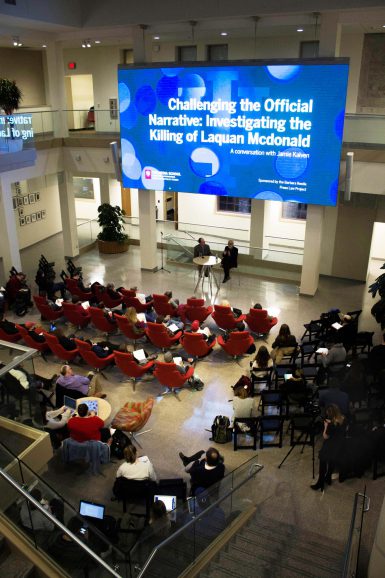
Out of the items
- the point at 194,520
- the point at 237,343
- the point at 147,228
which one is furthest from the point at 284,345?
the point at 147,228

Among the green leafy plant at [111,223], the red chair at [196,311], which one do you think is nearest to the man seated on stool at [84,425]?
the red chair at [196,311]

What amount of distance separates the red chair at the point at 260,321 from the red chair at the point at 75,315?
3890 mm

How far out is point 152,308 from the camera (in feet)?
44.2

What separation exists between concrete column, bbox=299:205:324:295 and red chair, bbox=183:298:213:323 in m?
3.52

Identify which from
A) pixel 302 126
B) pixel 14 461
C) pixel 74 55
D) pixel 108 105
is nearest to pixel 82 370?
pixel 14 461

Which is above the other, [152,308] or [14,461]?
[14,461]

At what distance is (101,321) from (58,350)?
5.37 ft

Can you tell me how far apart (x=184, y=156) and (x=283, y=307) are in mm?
5169

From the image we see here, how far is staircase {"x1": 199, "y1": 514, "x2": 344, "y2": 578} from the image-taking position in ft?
19.0

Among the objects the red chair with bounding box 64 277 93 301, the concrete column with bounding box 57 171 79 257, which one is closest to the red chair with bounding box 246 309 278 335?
the red chair with bounding box 64 277 93 301

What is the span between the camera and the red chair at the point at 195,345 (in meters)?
10.7

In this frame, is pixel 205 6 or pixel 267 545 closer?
pixel 267 545

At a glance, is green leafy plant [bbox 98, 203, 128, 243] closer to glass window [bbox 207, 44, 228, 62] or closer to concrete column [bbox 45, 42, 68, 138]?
concrete column [bbox 45, 42, 68, 138]

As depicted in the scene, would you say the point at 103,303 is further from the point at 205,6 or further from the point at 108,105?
the point at 108,105
